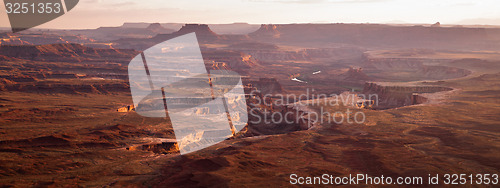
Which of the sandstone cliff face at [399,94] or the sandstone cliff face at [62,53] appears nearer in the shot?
the sandstone cliff face at [399,94]

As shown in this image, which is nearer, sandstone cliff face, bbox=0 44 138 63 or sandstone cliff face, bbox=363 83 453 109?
sandstone cliff face, bbox=363 83 453 109

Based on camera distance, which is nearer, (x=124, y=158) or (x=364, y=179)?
(x=364, y=179)

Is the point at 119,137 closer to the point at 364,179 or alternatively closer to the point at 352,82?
the point at 364,179

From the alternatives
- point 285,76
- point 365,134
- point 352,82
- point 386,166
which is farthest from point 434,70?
point 386,166

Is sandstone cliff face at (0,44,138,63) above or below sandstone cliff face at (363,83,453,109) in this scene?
above

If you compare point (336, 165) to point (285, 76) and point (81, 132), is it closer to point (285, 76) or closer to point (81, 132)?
point (81, 132)

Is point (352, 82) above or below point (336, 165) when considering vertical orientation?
below

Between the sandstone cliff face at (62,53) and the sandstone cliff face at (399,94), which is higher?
the sandstone cliff face at (62,53)

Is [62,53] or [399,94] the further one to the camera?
[62,53]

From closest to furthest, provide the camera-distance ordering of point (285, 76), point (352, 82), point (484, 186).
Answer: point (484, 186), point (352, 82), point (285, 76)

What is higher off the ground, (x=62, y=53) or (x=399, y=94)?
(x=62, y=53)

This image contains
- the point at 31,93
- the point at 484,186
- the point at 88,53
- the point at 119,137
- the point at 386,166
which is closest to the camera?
the point at 484,186
